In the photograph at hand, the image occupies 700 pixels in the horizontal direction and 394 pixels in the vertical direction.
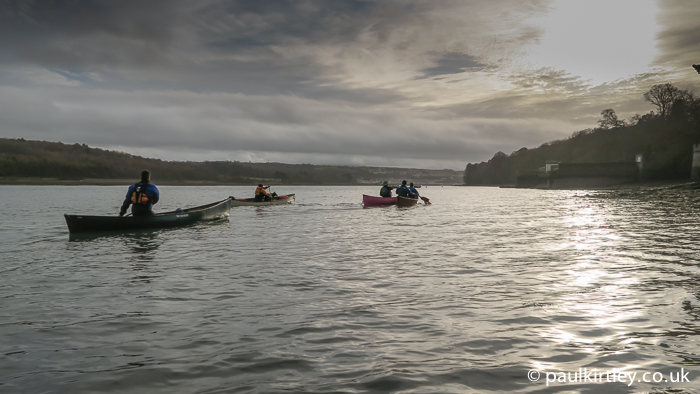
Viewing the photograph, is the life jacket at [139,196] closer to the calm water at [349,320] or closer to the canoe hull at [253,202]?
the calm water at [349,320]

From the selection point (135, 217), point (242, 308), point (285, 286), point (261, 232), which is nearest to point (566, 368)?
point (242, 308)

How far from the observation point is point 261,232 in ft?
71.6

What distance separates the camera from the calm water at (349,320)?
4.94 meters

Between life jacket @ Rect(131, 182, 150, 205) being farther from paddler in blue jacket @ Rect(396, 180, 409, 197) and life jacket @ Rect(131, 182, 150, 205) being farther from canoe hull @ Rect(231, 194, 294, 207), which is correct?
paddler in blue jacket @ Rect(396, 180, 409, 197)

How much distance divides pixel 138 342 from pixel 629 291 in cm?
924

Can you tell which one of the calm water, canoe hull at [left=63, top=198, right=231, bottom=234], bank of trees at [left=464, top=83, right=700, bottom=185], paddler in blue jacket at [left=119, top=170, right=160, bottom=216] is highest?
bank of trees at [left=464, top=83, right=700, bottom=185]

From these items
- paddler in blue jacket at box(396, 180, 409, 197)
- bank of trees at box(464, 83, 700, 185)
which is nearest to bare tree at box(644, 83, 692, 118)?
bank of trees at box(464, 83, 700, 185)

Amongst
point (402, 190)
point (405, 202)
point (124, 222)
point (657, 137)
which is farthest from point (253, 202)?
point (657, 137)

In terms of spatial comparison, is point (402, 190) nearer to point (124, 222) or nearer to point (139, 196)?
point (139, 196)

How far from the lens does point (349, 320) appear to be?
23.4 feet

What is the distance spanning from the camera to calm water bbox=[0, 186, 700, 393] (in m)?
4.94

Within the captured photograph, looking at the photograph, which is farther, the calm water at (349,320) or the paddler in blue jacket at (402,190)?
the paddler in blue jacket at (402,190)

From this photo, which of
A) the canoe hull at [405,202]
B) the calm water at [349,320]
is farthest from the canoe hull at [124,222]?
the canoe hull at [405,202]

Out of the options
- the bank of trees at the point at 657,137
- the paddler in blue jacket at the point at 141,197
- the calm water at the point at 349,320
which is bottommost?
the calm water at the point at 349,320
